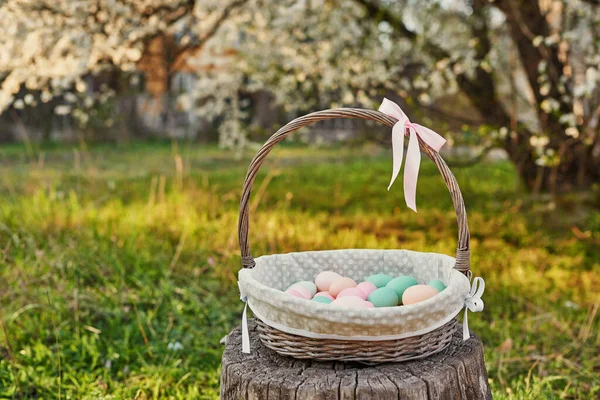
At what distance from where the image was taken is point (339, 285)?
1.98 m

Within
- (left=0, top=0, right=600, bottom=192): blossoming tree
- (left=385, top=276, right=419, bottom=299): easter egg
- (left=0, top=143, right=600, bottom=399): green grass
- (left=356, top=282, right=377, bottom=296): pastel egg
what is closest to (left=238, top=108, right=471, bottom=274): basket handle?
(left=385, top=276, right=419, bottom=299): easter egg

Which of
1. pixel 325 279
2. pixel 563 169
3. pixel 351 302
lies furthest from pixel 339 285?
pixel 563 169

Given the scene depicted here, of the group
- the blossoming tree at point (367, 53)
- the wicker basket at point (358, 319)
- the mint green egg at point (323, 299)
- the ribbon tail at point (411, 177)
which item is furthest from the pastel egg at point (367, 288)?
the blossoming tree at point (367, 53)

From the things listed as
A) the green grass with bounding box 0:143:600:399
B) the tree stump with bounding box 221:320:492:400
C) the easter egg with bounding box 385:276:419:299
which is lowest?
the green grass with bounding box 0:143:600:399

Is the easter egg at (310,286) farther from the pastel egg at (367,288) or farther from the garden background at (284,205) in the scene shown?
the garden background at (284,205)

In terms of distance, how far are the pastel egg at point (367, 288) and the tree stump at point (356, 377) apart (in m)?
0.27

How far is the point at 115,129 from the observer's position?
13078mm

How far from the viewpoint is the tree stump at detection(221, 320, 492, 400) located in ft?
5.21

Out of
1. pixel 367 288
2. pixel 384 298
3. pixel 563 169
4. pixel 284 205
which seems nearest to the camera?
pixel 384 298

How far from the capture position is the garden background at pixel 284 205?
2.83 metres

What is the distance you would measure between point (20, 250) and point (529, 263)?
3.24 m

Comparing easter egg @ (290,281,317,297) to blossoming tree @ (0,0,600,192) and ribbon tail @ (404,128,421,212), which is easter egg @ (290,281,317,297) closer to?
ribbon tail @ (404,128,421,212)

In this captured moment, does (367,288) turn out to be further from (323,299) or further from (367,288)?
(323,299)

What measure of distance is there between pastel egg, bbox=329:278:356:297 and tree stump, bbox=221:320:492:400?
0.27 metres
